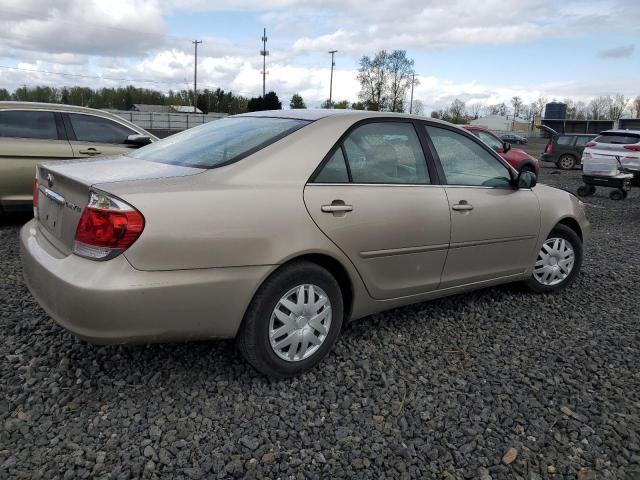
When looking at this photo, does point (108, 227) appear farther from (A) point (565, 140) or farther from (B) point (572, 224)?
(A) point (565, 140)

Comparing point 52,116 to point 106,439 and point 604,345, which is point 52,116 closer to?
point 106,439

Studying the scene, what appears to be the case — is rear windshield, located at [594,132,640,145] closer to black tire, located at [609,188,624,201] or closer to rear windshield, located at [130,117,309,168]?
black tire, located at [609,188,624,201]

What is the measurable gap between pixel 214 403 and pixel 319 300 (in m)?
0.77

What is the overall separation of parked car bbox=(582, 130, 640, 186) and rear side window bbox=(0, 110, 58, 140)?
1367 centimetres

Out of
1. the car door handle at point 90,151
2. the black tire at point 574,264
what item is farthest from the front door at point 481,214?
the car door handle at point 90,151

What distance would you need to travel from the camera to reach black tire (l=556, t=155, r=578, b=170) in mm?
20977

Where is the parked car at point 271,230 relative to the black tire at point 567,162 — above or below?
above

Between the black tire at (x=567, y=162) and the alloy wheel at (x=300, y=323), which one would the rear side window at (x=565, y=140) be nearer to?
the black tire at (x=567, y=162)

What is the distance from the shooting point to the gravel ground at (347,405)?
2332mm

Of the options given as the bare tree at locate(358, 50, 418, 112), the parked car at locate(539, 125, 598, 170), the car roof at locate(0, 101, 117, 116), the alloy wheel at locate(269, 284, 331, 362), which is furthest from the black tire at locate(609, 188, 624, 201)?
the bare tree at locate(358, 50, 418, 112)

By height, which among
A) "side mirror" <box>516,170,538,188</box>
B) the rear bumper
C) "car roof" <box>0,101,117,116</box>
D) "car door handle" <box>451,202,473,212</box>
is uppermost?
"car roof" <box>0,101,117,116</box>

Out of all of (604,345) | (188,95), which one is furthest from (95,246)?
(188,95)

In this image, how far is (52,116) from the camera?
21.3ft


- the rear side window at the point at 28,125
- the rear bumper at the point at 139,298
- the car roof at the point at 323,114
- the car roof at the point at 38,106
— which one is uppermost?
Result: the car roof at the point at 323,114
